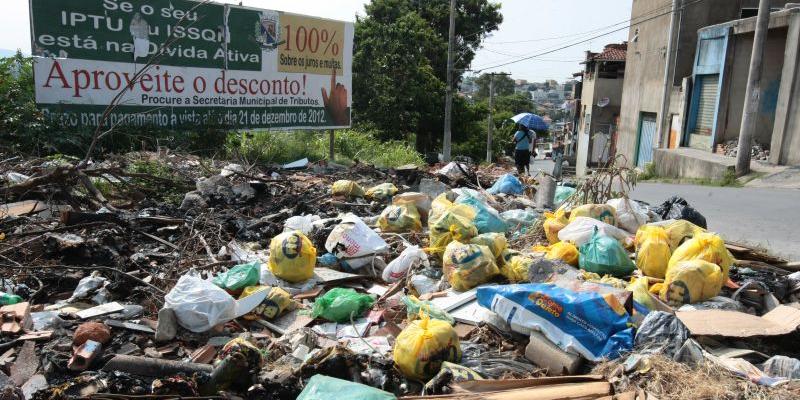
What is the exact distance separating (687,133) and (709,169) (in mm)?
5106

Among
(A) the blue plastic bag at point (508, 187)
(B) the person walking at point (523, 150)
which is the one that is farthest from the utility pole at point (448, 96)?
(A) the blue plastic bag at point (508, 187)

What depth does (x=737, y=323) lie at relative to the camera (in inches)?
131

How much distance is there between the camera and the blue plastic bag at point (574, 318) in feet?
10.1

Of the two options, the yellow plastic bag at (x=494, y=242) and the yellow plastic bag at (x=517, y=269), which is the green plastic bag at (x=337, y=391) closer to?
the yellow plastic bag at (x=517, y=269)

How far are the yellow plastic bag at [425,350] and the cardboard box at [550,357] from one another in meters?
0.44

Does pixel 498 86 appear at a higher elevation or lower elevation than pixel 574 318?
higher

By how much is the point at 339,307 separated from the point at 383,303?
400mm

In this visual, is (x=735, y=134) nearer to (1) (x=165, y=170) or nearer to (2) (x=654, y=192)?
(2) (x=654, y=192)

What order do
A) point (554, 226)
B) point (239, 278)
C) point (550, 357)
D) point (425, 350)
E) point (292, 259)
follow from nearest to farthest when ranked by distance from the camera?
1. point (425, 350)
2. point (550, 357)
3. point (239, 278)
4. point (292, 259)
5. point (554, 226)

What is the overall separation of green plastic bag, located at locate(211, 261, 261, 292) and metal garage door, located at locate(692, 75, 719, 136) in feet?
51.9

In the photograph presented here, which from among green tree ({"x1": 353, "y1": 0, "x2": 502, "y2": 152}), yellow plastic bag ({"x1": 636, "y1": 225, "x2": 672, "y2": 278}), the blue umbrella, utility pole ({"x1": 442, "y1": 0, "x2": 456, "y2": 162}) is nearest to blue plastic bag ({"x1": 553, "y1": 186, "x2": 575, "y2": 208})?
yellow plastic bag ({"x1": 636, "y1": 225, "x2": 672, "y2": 278})

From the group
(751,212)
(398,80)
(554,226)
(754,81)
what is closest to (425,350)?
(554,226)

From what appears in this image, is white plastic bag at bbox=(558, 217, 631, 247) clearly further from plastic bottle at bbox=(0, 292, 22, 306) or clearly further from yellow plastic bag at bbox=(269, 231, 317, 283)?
plastic bottle at bbox=(0, 292, 22, 306)

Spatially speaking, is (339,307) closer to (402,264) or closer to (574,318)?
(402,264)
